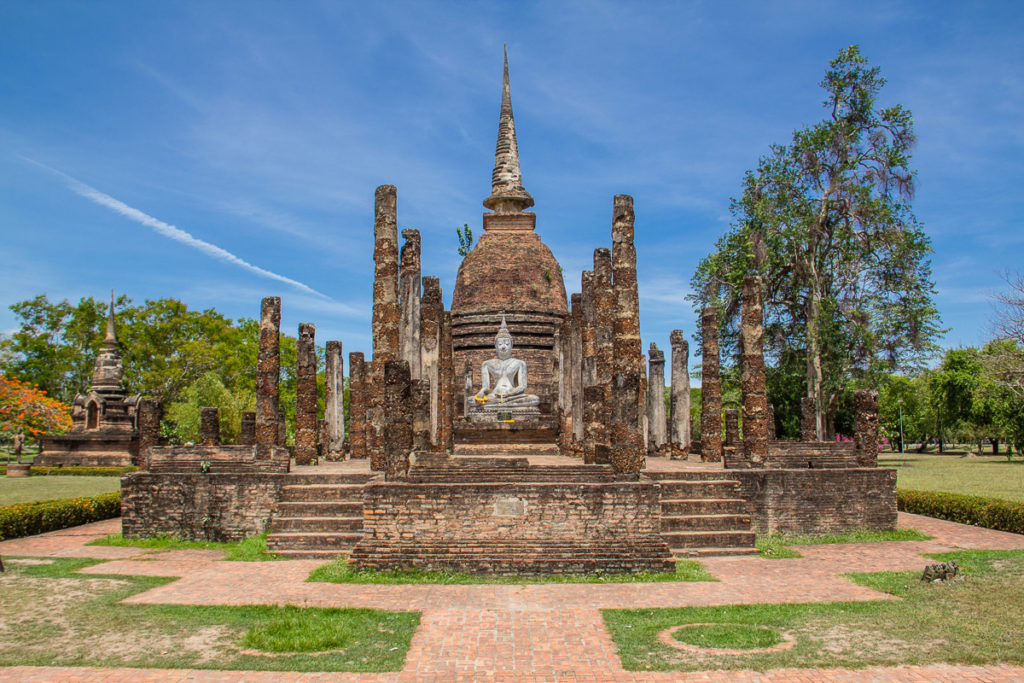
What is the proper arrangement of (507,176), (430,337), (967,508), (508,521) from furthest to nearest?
(507,176)
(430,337)
(967,508)
(508,521)

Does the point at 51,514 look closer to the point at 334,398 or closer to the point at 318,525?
the point at 318,525

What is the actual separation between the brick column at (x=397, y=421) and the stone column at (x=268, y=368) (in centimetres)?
528

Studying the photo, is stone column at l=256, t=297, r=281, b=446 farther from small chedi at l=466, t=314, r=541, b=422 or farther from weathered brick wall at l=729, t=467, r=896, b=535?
weathered brick wall at l=729, t=467, r=896, b=535

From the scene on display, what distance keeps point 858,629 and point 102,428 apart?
31354mm

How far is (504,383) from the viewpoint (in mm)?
20641

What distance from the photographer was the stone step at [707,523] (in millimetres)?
12500

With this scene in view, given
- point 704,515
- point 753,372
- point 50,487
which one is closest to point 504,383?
point 753,372

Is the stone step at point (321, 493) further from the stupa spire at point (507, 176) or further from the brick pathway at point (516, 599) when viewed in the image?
the stupa spire at point (507, 176)

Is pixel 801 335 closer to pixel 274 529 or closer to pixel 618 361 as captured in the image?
pixel 618 361

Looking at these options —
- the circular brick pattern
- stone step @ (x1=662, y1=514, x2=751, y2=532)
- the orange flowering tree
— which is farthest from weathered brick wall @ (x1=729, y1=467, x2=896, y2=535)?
the orange flowering tree

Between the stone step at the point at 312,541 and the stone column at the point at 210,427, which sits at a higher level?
the stone column at the point at 210,427

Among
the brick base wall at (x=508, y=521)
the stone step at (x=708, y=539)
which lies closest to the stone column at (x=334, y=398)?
the brick base wall at (x=508, y=521)

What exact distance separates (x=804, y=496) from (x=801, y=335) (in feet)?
62.7

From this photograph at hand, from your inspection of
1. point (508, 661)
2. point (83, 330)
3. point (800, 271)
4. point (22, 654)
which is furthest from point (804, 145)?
point (83, 330)
